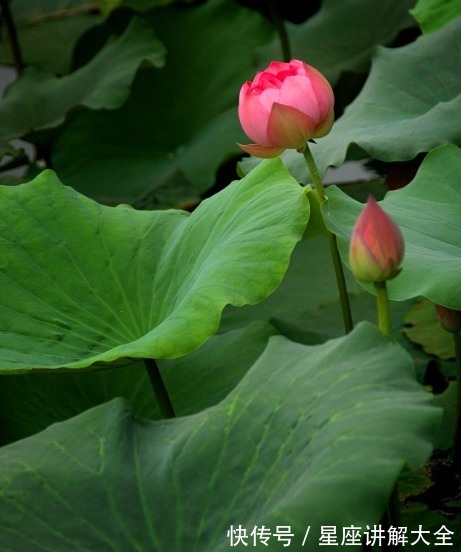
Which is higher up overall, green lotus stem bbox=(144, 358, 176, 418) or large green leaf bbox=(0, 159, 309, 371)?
large green leaf bbox=(0, 159, 309, 371)

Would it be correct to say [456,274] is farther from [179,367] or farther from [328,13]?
[328,13]

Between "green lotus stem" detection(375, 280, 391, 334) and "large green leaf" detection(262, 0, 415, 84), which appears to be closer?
"green lotus stem" detection(375, 280, 391, 334)

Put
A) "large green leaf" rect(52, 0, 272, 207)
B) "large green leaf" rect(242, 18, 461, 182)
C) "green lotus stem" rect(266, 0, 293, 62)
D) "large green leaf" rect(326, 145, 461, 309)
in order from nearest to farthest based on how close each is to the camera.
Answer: "large green leaf" rect(326, 145, 461, 309) < "large green leaf" rect(242, 18, 461, 182) < "green lotus stem" rect(266, 0, 293, 62) < "large green leaf" rect(52, 0, 272, 207)

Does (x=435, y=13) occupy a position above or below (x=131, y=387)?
above

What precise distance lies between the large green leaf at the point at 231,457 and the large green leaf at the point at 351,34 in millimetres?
1413

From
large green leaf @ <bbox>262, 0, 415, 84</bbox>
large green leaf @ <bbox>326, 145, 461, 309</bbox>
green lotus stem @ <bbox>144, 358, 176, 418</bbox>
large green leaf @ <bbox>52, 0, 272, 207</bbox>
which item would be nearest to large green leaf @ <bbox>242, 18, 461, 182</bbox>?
large green leaf @ <bbox>326, 145, 461, 309</bbox>

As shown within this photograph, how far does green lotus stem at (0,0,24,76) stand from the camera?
2.42 meters

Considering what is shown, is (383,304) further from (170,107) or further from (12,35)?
(12,35)

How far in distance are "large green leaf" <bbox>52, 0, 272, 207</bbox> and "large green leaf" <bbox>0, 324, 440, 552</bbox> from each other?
4.87ft

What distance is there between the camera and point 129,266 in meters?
1.16

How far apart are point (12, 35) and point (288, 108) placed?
1.63 m

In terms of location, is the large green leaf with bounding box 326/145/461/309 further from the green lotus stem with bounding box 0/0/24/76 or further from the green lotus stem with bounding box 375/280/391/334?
the green lotus stem with bounding box 0/0/24/76

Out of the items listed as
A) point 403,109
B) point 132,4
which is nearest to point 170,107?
point 132,4

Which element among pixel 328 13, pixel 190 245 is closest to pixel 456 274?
pixel 190 245
